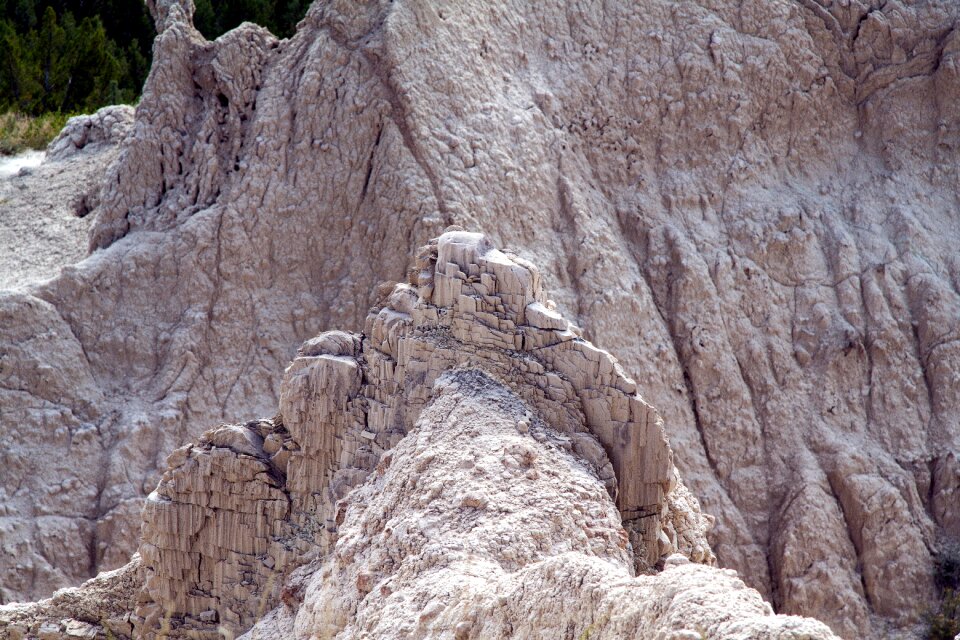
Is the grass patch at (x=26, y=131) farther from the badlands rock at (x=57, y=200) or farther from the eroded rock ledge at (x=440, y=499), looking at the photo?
the eroded rock ledge at (x=440, y=499)

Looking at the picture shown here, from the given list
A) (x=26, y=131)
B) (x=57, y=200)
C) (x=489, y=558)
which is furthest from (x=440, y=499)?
(x=26, y=131)

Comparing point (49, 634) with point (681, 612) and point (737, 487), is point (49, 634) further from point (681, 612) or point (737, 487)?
point (737, 487)

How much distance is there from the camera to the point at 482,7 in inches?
605

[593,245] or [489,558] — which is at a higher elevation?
[593,245]

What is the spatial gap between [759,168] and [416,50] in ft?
14.8

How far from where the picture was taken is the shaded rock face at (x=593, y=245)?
582 inches

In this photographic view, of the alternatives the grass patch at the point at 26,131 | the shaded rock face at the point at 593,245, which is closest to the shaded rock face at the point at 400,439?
the shaded rock face at the point at 593,245

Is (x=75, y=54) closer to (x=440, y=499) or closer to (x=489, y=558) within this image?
(x=440, y=499)

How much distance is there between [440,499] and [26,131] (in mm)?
16242

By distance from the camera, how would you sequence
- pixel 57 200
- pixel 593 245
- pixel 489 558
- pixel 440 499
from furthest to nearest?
pixel 57 200 < pixel 593 245 < pixel 440 499 < pixel 489 558

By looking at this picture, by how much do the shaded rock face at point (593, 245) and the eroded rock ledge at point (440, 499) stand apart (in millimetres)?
5129

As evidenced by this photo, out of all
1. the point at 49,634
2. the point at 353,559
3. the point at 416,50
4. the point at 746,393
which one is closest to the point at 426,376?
the point at 353,559

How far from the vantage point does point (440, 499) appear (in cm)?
768

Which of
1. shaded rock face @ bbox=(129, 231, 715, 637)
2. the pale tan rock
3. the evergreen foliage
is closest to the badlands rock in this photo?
the evergreen foliage
